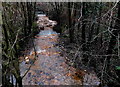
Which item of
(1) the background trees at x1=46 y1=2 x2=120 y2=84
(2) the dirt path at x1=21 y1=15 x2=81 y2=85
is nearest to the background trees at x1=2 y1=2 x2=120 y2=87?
(1) the background trees at x1=46 y1=2 x2=120 y2=84

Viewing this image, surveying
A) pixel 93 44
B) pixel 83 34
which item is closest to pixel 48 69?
pixel 83 34

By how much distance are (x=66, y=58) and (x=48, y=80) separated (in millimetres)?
2165

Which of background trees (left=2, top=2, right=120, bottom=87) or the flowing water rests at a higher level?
background trees (left=2, top=2, right=120, bottom=87)

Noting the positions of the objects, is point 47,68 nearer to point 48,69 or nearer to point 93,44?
point 48,69

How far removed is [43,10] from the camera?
19.8 meters

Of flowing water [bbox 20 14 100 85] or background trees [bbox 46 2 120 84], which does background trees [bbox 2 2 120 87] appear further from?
flowing water [bbox 20 14 100 85]

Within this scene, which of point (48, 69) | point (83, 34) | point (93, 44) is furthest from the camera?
point (93, 44)

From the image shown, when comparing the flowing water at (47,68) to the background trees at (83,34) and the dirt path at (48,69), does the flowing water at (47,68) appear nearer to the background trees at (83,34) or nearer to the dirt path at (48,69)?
the dirt path at (48,69)

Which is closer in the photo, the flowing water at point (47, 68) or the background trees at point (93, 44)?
the background trees at point (93, 44)

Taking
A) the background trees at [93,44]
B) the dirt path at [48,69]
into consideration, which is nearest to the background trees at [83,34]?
the background trees at [93,44]

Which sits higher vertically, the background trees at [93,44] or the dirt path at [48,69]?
the background trees at [93,44]

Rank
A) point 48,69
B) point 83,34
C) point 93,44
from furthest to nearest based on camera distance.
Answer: point 93,44 → point 83,34 → point 48,69

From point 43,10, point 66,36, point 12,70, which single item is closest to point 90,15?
point 66,36

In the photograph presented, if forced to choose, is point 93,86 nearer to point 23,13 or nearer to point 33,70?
point 33,70
